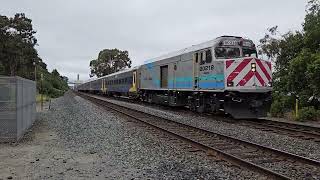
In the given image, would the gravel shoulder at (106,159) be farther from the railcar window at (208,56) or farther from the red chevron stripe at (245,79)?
the railcar window at (208,56)

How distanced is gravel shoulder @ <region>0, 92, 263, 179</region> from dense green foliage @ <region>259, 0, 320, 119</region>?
9935 mm

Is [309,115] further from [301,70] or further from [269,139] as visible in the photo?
[269,139]

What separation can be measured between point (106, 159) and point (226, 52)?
9.92 m

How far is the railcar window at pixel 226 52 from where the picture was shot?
57.2 feet

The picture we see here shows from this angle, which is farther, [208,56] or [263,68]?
[208,56]

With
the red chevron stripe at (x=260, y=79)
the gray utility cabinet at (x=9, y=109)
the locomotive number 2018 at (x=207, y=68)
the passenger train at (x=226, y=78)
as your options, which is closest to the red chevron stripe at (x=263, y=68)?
the passenger train at (x=226, y=78)

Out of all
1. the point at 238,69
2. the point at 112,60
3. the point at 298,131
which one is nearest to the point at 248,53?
the point at 238,69

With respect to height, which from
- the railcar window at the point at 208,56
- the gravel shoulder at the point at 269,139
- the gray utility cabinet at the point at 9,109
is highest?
the railcar window at the point at 208,56

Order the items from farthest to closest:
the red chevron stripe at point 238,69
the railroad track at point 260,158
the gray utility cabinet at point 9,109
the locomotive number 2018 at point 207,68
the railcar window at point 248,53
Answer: the railcar window at point 248,53
the locomotive number 2018 at point 207,68
the red chevron stripe at point 238,69
the gray utility cabinet at point 9,109
the railroad track at point 260,158

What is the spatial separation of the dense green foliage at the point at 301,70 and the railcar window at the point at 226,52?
3966 millimetres

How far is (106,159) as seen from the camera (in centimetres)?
894

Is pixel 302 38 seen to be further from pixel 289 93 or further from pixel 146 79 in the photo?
Answer: pixel 146 79

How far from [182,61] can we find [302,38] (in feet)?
22.9

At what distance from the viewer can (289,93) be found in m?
23.1
